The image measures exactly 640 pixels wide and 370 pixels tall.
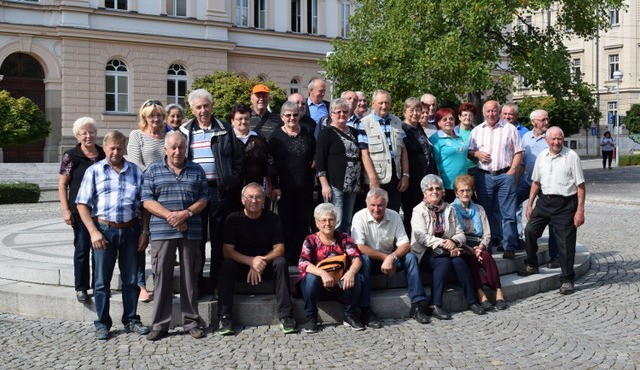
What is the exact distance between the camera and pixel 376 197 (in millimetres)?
7820

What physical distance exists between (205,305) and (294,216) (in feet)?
5.20

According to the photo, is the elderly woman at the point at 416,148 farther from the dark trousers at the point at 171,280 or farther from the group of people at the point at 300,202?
the dark trousers at the point at 171,280

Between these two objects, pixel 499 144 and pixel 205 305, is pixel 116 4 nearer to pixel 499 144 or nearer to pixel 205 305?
pixel 499 144

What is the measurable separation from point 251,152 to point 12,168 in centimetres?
2371

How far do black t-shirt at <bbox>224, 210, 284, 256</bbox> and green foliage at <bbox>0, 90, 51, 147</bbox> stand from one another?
2118 cm

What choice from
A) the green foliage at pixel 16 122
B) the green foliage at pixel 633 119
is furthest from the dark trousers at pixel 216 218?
the green foliage at pixel 633 119

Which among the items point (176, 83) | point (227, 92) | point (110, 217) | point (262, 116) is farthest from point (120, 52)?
point (110, 217)

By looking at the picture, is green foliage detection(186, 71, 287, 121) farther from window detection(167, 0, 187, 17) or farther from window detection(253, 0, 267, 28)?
window detection(253, 0, 267, 28)

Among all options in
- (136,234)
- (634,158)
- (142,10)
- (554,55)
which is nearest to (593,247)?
(136,234)

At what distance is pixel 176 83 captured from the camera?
125 ft

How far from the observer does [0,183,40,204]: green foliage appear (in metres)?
22.8

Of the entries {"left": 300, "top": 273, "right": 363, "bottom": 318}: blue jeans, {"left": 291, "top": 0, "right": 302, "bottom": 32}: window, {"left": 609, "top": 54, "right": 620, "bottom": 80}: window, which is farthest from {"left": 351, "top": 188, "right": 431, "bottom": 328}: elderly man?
{"left": 609, "top": 54, "right": 620, "bottom": 80}: window

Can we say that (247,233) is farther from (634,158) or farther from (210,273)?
(634,158)

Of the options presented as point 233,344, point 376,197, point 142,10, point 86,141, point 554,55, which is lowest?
point 233,344
